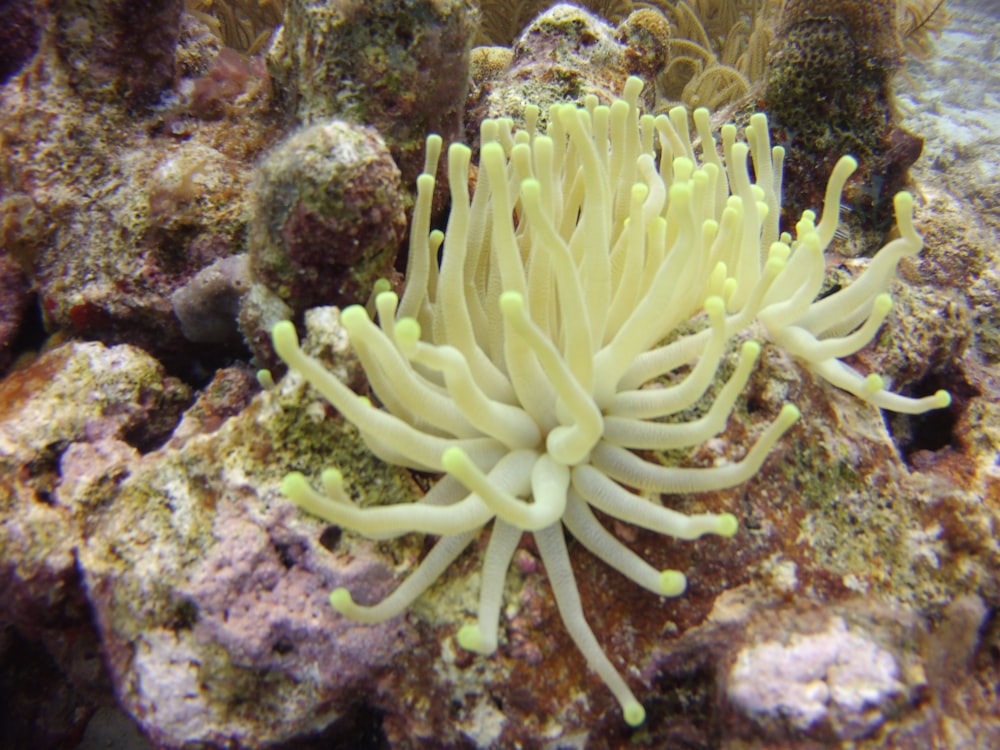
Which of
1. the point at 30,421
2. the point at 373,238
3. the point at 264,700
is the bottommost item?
the point at 264,700

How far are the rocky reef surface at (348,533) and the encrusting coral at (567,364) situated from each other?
4.1 inches

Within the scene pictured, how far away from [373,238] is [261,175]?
12.5 inches

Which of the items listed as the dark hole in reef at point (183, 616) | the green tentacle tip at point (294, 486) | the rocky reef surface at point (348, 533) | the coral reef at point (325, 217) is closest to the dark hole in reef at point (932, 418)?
the rocky reef surface at point (348, 533)

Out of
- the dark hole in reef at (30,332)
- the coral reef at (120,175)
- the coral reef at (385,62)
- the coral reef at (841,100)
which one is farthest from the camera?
the coral reef at (841,100)

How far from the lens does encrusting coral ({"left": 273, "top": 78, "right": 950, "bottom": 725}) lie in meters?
1.08

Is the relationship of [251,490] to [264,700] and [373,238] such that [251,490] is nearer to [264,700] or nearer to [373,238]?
[264,700]

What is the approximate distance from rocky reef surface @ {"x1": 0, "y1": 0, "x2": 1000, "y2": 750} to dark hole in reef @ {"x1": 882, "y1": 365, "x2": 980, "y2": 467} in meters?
0.01

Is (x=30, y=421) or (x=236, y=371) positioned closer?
(x=30, y=421)

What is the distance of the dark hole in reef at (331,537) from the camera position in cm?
134

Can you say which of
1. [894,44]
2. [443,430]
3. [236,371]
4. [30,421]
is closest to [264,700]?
[443,430]

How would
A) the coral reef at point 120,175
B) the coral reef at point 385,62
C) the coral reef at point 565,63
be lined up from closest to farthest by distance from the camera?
the coral reef at point 385,62 < the coral reef at point 120,175 < the coral reef at point 565,63

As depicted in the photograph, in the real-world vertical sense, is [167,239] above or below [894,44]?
below

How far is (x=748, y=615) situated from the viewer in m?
1.29

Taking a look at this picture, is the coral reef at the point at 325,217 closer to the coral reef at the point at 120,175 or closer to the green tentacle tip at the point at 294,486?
the coral reef at the point at 120,175
